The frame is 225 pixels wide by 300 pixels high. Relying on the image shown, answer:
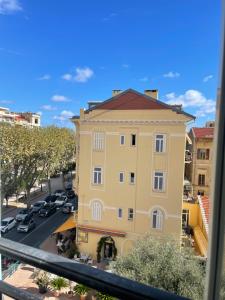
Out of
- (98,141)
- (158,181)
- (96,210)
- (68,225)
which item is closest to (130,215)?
(96,210)

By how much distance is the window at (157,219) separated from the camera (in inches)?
108

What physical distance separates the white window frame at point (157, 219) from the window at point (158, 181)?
0.25 m

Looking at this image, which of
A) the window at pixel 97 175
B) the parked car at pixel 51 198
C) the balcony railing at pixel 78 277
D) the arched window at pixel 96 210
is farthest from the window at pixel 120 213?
the balcony railing at pixel 78 277

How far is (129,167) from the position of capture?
7.97 ft

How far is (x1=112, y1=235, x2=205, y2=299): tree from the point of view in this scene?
1.64 meters

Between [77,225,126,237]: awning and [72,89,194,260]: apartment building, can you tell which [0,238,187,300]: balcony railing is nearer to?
[72,89,194,260]: apartment building

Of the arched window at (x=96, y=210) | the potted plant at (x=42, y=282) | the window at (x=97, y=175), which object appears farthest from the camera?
the arched window at (x=96, y=210)

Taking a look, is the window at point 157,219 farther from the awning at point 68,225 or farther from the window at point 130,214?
the awning at point 68,225

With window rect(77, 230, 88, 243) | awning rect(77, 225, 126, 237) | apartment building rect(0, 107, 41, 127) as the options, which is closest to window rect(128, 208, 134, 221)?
awning rect(77, 225, 126, 237)

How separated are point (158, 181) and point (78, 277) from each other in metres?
2.11

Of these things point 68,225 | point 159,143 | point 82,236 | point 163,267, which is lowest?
point 82,236

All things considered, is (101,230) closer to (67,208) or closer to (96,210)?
(67,208)

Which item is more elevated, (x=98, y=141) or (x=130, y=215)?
(x=98, y=141)

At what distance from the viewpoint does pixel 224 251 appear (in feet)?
1.48
